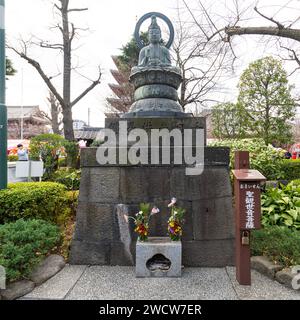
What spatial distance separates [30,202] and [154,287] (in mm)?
2390

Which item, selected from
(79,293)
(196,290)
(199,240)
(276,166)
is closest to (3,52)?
(79,293)

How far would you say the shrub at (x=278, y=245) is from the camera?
3.25 metres

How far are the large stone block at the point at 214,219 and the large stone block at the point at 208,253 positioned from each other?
0.08 meters

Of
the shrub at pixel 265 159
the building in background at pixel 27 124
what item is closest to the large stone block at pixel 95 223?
the shrub at pixel 265 159

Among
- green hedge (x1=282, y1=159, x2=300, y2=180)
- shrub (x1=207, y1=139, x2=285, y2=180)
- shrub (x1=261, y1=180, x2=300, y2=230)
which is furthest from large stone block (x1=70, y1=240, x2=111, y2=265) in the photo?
green hedge (x1=282, y1=159, x2=300, y2=180)

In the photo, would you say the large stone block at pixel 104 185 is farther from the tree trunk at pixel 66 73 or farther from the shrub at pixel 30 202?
the tree trunk at pixel 66 73

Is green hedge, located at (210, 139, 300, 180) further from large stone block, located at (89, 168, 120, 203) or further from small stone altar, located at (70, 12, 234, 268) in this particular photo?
large stone block, located at (89, 168, 120, 203)

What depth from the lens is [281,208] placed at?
14.8 feet

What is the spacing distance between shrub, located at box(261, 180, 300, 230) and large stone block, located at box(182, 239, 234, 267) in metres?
1.01

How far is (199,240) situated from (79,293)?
173 cm

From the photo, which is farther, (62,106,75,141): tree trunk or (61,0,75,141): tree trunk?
(62,106,75,141): tree trunk

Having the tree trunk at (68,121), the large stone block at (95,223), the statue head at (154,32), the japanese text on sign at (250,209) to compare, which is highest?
the statue head at (154,32)

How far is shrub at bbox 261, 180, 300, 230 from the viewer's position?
4.23 meters

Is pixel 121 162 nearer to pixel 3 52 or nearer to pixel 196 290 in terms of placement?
pixel 196 290
